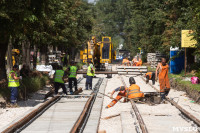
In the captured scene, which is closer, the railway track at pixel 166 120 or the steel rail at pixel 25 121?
the steel rail at pixel 25 121

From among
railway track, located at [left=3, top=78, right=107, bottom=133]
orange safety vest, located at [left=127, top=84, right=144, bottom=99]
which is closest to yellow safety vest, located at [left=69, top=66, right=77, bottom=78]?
railway track, located at [left=3, top=78, right=107, bottom=133]

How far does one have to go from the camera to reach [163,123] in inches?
409

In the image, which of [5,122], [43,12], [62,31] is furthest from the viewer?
[62,31]

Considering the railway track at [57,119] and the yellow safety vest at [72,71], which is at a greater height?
the yellow safety vest at [72,71]

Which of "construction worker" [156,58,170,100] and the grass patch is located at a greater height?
"construction worker" [156,58,170,100]

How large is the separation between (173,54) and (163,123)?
22.5m

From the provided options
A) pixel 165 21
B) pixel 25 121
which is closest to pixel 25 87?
pixel 25 121

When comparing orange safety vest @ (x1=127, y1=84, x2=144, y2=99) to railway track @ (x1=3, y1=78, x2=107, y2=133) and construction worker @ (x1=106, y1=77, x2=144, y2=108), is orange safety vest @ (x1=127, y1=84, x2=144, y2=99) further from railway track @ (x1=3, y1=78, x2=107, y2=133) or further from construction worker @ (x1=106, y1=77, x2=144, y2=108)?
railway track @ (x1=3, y1=78, x2=107, y2=133)

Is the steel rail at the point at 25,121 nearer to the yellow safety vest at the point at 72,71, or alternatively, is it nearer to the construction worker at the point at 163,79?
the yellow safety vest at the point at 72,71

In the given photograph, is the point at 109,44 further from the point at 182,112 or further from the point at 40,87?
the point at 182,112

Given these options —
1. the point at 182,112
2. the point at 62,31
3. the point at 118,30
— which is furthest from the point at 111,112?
the point at 118,30

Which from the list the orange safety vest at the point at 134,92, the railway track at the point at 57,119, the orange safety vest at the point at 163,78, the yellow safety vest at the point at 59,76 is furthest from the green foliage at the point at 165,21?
the railway track at the point at 57,119

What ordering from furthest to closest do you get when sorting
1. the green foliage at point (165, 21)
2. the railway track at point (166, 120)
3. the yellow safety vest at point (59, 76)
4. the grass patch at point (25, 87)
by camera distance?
the green foliage at point (165, 21) → the yellow safety vest at point (59, 76) → the grass patch at point (25, 87) → the railway track at point (166, 120)

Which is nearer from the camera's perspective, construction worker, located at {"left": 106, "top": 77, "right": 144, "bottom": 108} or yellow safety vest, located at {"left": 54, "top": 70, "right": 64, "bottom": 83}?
construction worker, located at {"left": 106, "top": 77, "right": 144, "bottom": 108}
